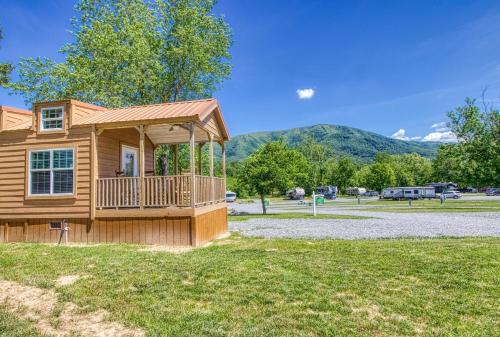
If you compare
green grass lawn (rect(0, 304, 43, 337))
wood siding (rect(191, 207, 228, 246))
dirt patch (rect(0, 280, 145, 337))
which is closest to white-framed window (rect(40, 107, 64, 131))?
wood siding (rect(191, 207, 228, 246))

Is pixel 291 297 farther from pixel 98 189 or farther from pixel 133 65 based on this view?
pixel 133 65

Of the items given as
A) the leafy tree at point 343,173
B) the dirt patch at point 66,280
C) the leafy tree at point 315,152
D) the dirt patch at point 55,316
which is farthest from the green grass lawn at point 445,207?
the leafy tree at point 315,152

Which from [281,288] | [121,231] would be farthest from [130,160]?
[281,288]

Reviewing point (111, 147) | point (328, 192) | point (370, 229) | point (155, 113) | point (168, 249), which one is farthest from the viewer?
point (328, 192)

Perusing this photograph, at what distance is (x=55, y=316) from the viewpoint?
435 centimetres

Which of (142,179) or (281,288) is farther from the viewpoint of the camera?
(142,179)

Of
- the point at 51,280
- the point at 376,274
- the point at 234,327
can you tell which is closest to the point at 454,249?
the point at 376,274

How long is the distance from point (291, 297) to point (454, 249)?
5692 mm

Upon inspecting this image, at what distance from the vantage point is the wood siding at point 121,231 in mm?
9320

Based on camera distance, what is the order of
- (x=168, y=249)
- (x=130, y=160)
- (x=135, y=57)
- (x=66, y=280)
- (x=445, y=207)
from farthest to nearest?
1. (x=445, y=207)
2. (x=135, y=57)
3. (x=130, y=160)
4. (x=168, y=249)
5. (x=66, y=280)

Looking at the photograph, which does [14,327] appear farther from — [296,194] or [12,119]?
[296,194]

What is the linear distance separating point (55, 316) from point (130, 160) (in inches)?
334

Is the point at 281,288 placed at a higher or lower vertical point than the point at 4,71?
lower

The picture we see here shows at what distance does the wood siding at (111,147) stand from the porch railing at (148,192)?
64cm
